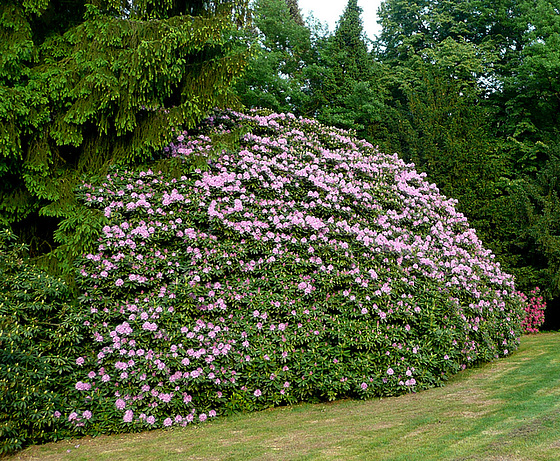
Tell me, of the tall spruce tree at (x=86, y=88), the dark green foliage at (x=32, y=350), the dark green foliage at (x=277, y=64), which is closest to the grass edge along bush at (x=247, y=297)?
the dark green foliage at (x=32, y=350)

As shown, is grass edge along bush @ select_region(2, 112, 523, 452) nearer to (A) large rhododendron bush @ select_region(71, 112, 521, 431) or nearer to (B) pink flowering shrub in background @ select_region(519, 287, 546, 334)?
(A) large rhododendron bush @ select_region(71, 112, 521, 431)

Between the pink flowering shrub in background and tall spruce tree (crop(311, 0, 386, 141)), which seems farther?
tall spruce tree (crop(311, 0, 386, 141))

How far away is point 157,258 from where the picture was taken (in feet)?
17.1

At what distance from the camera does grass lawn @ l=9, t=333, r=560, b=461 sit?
333cm

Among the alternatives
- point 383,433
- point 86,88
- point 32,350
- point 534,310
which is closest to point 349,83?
point 534,310

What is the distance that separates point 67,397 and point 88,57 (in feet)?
12.0

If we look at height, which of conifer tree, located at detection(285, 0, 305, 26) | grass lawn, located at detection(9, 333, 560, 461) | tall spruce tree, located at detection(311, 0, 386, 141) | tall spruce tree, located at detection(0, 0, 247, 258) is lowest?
grass lawn, located at detection(9, 333, 560, 461)

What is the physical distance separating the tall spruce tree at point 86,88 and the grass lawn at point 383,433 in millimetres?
2643

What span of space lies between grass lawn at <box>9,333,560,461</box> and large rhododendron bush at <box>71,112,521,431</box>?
0.83 ft

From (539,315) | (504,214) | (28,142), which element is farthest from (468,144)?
(28,142)

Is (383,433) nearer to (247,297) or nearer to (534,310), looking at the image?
(247,297)

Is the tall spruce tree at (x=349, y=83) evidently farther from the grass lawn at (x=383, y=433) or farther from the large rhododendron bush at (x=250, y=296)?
the grass lawn at (x=383, y=433)

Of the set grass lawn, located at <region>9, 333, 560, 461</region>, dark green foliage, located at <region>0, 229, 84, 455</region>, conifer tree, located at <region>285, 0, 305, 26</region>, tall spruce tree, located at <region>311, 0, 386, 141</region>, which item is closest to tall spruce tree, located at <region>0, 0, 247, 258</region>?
dark green foliage, located at <region>0, 229, 84, 455</region>

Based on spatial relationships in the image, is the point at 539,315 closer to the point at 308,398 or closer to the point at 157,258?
the point at 308,398
